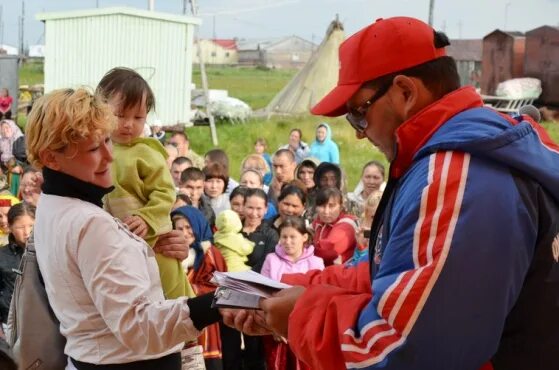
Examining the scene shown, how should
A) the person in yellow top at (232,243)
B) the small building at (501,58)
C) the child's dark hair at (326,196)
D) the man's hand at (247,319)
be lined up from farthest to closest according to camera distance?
the small building at (501,58) → the child's dark hair at (326,196) → the person in yellow top at (232,243) → the man's hand at (247,319)

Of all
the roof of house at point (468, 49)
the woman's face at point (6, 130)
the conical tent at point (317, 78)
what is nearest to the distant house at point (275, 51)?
the roof of house at point (468, 49)

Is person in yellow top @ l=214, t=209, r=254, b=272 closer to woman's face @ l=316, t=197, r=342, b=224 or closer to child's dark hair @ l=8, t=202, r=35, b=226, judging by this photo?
woman's face @ l=316, t=197, r=342, b=224

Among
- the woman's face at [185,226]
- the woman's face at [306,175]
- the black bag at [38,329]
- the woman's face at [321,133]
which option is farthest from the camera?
the woman's face at [321,133]

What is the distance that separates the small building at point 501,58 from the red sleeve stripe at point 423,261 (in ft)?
109

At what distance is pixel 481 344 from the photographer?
2.14 metres

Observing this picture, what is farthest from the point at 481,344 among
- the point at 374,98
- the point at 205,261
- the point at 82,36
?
the point at 82,36

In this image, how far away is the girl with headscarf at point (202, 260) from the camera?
6.37 metres

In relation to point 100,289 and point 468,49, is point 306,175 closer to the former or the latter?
point 100,289

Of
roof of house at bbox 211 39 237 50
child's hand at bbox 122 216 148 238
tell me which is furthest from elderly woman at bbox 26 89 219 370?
roof of house at bbox 211 39 237 50

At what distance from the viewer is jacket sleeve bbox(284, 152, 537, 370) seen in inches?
82.2

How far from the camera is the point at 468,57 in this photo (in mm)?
42531

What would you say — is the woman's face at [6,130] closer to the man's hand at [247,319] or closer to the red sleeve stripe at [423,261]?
the man's hand at [247,319]

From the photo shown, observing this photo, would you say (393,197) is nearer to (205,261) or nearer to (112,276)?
(112,276)

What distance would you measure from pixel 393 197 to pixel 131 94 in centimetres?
178
